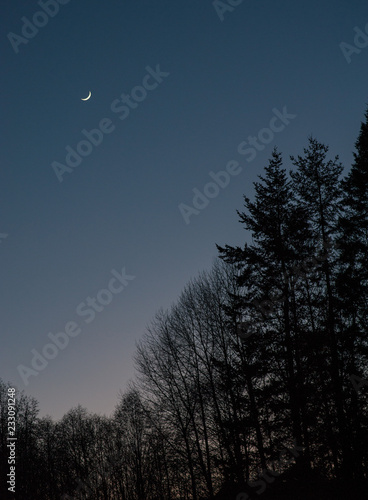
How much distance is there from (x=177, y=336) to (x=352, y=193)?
15765mm

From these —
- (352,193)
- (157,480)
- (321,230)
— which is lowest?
(157,480)

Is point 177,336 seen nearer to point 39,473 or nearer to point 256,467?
point 256,467

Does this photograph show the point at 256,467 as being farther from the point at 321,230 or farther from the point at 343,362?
the point at 321,230

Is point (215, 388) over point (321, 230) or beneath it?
beneath

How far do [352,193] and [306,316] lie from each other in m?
7.74

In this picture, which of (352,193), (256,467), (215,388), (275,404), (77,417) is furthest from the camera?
(77,417)

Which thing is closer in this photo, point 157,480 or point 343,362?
point 343,362

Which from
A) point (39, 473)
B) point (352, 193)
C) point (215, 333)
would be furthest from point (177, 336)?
point (39, 473)

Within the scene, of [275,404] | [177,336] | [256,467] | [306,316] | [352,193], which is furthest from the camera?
[177,336]

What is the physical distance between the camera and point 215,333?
26.9 meters

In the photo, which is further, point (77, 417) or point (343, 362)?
point (77, 417)

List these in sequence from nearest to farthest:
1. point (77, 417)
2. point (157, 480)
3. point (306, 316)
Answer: point (306, 316) < point (157, 480) < point (77, 417)

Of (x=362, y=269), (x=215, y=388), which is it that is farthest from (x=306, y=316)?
(x=215, y=388)

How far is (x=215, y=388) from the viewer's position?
2622cm
